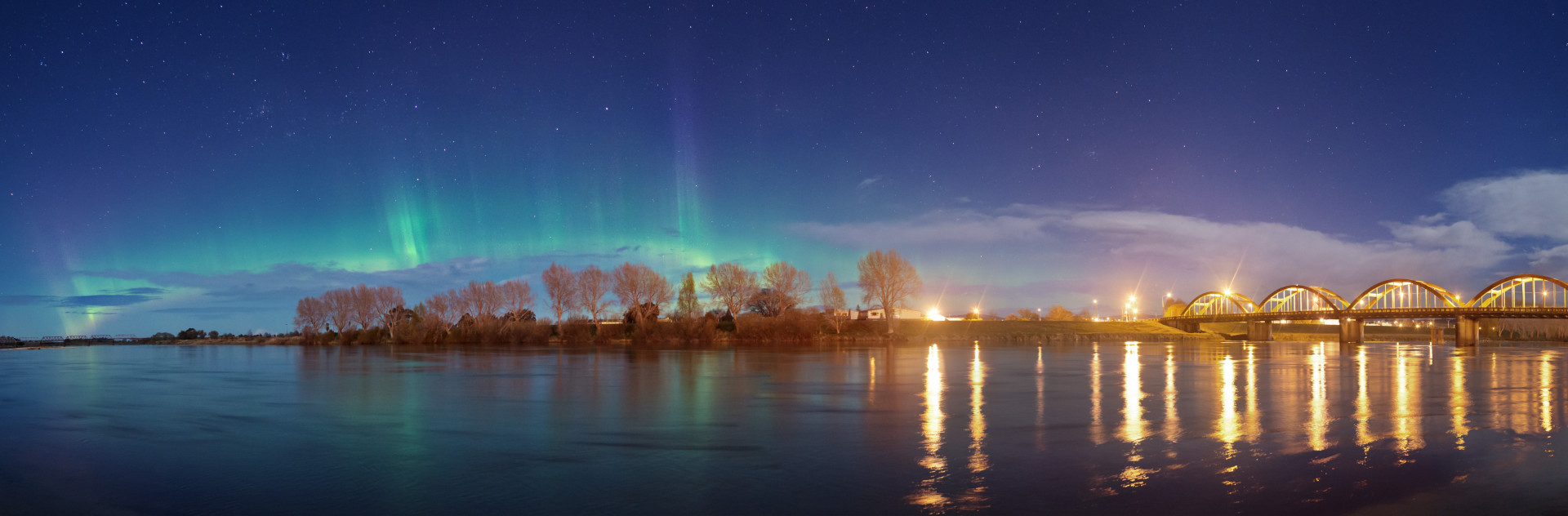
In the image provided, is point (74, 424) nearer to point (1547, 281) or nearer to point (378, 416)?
point (378, 416)

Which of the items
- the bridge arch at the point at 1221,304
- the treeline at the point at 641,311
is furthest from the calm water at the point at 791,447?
the bridge arch at the point at 1221,304

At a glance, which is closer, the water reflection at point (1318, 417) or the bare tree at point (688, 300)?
the water reflection at point (1318, 417)

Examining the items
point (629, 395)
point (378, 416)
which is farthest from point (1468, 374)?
point (378, 416)

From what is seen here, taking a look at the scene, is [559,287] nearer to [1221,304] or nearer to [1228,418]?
[1228,418]

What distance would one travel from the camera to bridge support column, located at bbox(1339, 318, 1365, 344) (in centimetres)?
10262

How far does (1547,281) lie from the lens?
320 feet

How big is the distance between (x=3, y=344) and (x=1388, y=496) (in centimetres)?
16434

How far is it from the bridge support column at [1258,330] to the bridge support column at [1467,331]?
30586 millimetres

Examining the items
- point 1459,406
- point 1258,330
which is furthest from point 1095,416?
point 1258,330

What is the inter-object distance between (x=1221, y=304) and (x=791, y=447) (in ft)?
553

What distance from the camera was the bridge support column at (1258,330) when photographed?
120125mm

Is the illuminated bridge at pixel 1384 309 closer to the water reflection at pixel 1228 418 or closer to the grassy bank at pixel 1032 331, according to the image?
the grassy bank at pixel 1032 331

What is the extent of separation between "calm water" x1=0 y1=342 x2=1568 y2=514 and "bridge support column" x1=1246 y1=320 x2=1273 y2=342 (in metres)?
106

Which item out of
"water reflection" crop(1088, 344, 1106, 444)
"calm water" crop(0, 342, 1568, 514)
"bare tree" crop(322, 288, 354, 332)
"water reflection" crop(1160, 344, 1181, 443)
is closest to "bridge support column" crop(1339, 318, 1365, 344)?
"calm water" crop(0, 342, 1568, 514)
